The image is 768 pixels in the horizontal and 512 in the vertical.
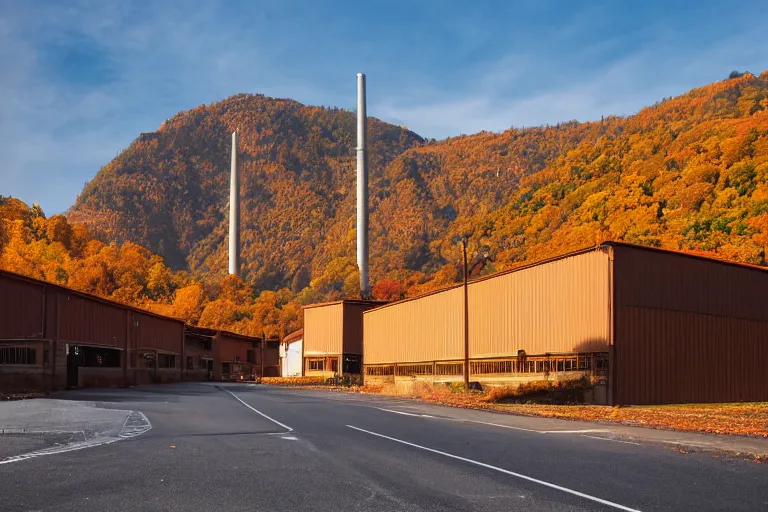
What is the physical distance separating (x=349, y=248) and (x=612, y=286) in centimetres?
15466

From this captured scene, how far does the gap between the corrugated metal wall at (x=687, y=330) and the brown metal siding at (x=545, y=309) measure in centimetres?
120

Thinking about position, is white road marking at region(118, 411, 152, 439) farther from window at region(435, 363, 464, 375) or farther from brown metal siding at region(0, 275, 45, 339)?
window at region(435, 363, 464, 375)

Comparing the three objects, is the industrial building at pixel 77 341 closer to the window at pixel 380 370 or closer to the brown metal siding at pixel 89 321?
the brown metal siding at pixel 89 321

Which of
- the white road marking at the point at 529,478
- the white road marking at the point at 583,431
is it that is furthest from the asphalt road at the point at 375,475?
the white road marking at the point at 583,431

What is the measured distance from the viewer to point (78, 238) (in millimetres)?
166125

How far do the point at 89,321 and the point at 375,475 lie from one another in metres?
44.4

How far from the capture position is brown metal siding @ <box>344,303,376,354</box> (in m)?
78.5

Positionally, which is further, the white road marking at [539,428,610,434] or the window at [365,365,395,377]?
the window at [365,365,395,377]

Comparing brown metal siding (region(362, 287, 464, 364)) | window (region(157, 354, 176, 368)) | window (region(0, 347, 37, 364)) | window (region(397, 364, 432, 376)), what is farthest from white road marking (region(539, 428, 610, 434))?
window (region(157, 354, 176, 368))

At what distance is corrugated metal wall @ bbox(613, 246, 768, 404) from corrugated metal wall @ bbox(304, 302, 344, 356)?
46142 mm

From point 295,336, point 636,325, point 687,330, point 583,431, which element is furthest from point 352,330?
point 583,431

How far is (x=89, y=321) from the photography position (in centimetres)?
5062

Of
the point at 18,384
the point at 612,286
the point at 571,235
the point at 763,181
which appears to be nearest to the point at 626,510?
the point at 612,286

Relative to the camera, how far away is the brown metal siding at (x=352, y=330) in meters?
78.5
